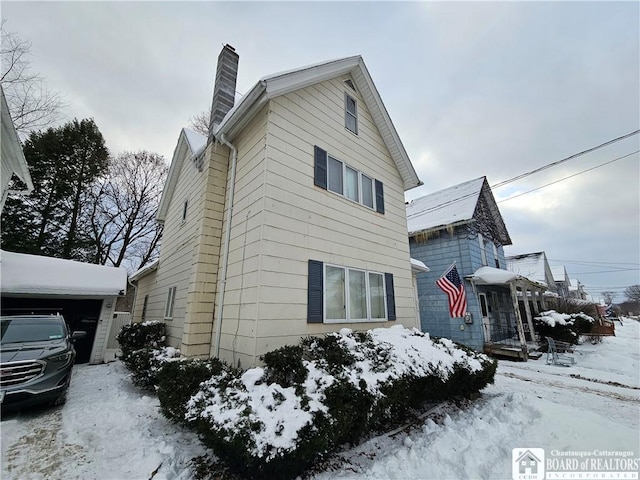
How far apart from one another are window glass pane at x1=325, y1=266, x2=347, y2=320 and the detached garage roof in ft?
27.1

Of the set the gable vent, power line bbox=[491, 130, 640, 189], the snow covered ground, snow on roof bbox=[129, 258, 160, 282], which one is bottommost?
the snow covered ground

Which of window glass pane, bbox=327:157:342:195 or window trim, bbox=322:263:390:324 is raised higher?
window glass pane, bbox=327:157:342:195

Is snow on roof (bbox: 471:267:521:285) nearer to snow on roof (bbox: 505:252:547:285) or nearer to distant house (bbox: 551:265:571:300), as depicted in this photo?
snow on roof (bbox: 505:252:547:285)

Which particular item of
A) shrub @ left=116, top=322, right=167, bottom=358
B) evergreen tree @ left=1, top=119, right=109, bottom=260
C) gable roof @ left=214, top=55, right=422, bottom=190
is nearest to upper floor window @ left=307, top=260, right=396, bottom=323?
gable roof @ left=214, top=55, right=422, bottom=190

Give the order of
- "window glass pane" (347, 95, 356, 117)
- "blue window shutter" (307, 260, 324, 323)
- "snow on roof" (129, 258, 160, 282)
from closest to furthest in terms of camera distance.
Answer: "blue window shutter" (307, 260, 324, 323), "window glass pane" (347, 95, 356, 117), "snow on roof" (129, 258, 160, 282)

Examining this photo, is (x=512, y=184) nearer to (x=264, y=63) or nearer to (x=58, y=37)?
(x=264, y=63)

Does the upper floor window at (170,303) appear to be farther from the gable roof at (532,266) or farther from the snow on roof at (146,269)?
the gable roof at (532,266)

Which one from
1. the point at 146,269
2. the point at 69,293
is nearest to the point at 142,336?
the point at 69,293

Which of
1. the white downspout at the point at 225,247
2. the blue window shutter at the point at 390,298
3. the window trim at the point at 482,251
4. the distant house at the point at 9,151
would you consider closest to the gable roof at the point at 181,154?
the white downspout at the point at 225,247

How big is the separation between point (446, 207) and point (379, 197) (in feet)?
28.1

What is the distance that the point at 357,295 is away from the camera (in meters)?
6.50

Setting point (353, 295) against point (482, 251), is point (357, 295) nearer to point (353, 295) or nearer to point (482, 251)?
point (353, 295)

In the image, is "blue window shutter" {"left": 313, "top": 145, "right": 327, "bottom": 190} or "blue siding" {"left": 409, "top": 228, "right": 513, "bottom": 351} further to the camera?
"blue siding" {"left": 409, "top": 228, "right": 513, "bottom": 351}

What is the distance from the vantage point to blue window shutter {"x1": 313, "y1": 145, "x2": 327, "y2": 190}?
250 inches
